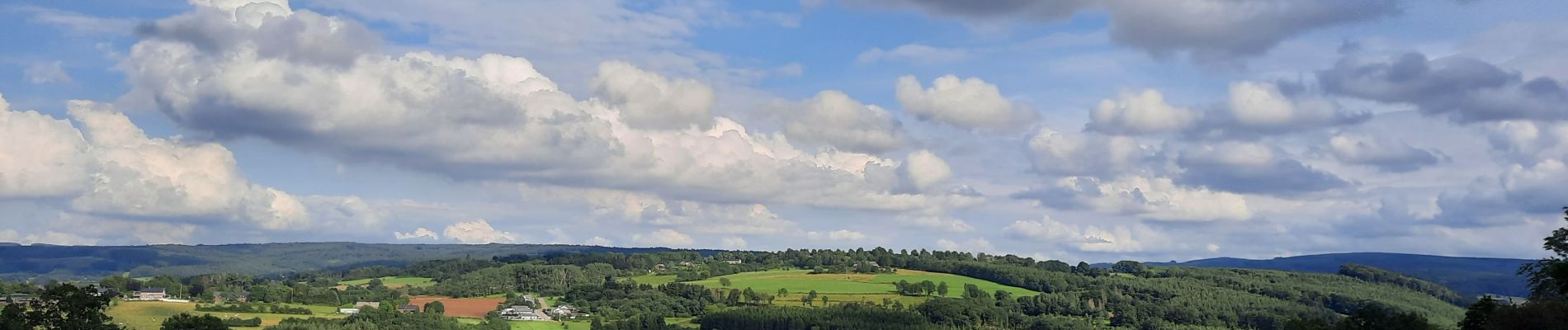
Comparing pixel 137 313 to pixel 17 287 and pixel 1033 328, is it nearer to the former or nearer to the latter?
pixel 17 287

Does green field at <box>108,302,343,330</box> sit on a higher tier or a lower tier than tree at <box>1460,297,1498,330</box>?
lower

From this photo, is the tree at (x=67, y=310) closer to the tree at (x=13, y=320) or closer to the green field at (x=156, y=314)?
the tree at (x=13, y=320)

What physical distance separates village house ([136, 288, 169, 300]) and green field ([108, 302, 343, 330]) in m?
16.8

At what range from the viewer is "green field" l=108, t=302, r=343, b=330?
462 ft

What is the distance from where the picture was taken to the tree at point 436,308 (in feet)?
586

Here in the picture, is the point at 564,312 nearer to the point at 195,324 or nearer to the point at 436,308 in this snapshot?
the point at 436,308

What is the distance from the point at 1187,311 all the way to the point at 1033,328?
28.3 metres

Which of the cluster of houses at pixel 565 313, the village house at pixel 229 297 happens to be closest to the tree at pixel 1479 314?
the cluster of houses at pixel 565 313

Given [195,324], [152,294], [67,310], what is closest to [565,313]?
[152,294]

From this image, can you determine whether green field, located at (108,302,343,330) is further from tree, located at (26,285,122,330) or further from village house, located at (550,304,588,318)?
tree, located at (26,285,122,330)

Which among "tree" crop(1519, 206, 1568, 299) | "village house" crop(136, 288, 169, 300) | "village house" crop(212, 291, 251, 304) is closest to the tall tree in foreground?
"tree" crop(1519, 206, 1568, 299)

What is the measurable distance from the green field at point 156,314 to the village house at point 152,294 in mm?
16841

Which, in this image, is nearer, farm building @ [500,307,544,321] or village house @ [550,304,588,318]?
farm building @ [500,307,544,321]

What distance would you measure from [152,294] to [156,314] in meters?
43.7
